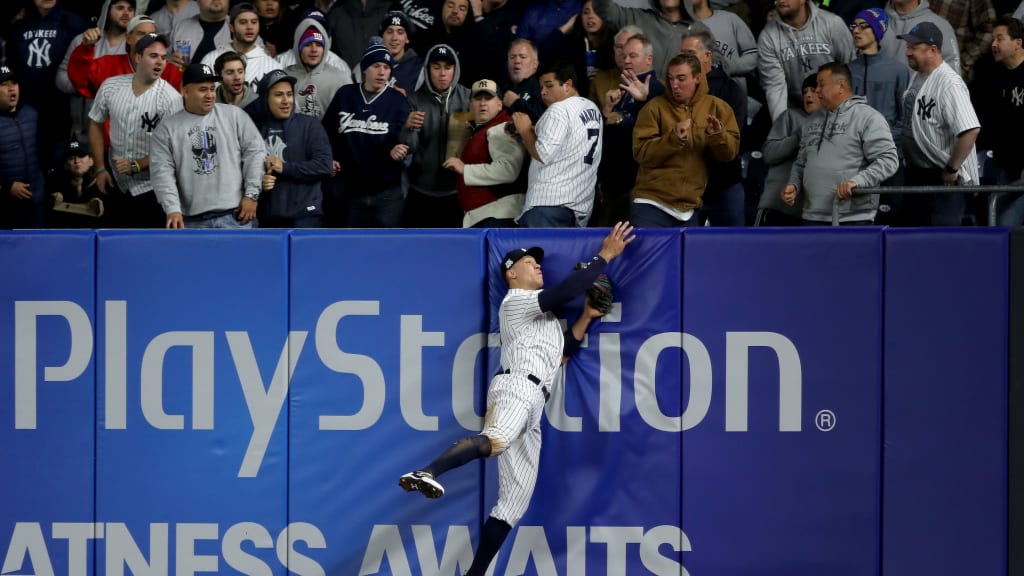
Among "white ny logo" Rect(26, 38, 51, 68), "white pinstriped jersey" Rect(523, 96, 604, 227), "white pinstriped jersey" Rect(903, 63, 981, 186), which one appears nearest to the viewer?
"white pinstriped jersey" Rect(523, 96, 604, 227)

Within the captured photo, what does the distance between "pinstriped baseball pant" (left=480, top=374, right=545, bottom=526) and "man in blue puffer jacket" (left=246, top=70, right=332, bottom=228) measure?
2567 mm

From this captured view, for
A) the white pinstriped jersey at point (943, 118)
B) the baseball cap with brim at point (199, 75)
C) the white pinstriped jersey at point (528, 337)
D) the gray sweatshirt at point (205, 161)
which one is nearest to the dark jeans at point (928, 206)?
the white pinstriped jersey at point (943, 118)

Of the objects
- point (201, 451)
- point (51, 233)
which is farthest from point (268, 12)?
point (201, 451)

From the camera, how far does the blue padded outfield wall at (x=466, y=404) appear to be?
9.65m

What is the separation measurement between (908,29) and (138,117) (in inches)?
261

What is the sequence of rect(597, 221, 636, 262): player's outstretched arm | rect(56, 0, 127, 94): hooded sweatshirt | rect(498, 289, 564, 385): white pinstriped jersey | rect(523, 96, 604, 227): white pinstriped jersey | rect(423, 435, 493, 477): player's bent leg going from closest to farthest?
1. rect(423, 435, 493, 477): player's bent leg
2. rect(498, 289, 564, 385): white pinstriped jersey
3. rect(597, 221, 636, 262): player's outstretched arm
4. rect(523, 96, 604, 227): white pinstriped jersey
5. rect(56, 0, 127, 94): hooded sweatshirt

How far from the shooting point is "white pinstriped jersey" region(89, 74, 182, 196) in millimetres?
11641

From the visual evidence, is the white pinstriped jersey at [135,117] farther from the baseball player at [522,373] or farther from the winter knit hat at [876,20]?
the winter knit hat at [876,20]

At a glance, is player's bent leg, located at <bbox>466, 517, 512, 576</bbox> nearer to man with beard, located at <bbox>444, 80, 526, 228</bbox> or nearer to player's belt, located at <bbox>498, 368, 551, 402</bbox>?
player's belt, located at <bbox>498, 368, 551, 402</bbox>

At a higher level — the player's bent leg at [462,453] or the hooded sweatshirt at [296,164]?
the hooded sweatshirt at [296,164]

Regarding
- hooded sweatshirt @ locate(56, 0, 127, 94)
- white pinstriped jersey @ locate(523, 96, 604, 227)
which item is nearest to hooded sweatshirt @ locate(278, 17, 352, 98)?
hooded sweatshirt @ locate(56, 0, 127, 94)

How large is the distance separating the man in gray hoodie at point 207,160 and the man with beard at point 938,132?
5176 millimetres

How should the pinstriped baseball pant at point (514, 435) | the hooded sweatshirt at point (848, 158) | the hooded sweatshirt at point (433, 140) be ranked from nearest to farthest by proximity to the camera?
the pinstriped baseball pant at point (514, 435)
the hooded sweatshirt at point (848, 158)
the hooded sweatshirt at point (433, 140)

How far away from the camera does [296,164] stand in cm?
1124
